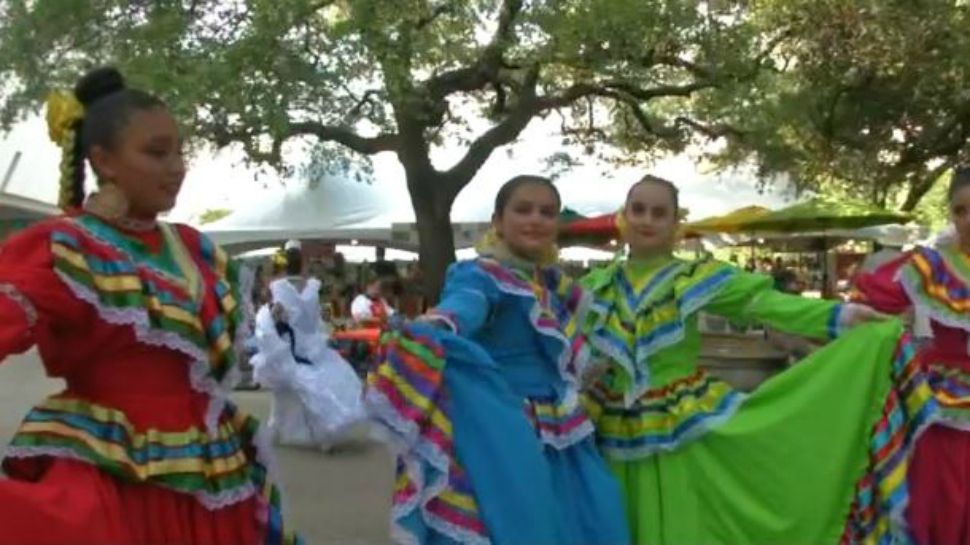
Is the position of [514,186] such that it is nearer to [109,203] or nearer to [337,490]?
[109,203]

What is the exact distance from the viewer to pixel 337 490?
25.9 feet

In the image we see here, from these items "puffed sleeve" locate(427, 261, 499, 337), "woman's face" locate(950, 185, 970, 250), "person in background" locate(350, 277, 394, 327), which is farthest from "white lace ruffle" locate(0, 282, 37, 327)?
"person in background" locate(350, 277, 394, 327)

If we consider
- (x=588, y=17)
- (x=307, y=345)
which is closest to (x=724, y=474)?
(x=307, y=345)

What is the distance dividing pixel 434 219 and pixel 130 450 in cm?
1311

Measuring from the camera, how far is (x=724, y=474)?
4.21 metres

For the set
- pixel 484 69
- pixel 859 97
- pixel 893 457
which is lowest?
pixel 893 457

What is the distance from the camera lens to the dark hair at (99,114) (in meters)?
2.92

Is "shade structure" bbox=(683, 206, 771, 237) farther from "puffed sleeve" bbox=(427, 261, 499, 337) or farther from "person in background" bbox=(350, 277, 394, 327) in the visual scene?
"puffed sleeve" bbox=(427, 261, 499, 337)

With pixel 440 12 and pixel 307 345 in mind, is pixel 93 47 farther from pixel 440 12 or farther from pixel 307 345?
pixel 307 345

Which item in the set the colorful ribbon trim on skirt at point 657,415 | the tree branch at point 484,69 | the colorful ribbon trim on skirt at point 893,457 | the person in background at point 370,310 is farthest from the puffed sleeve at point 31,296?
the tree branch at point 484,69

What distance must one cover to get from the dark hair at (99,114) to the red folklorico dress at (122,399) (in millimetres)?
168

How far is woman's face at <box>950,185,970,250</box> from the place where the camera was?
438 cm

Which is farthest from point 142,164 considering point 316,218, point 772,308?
point 316,218

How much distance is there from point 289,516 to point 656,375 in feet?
10.7
